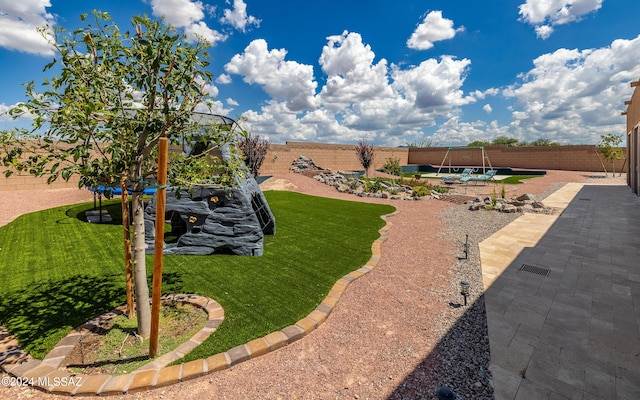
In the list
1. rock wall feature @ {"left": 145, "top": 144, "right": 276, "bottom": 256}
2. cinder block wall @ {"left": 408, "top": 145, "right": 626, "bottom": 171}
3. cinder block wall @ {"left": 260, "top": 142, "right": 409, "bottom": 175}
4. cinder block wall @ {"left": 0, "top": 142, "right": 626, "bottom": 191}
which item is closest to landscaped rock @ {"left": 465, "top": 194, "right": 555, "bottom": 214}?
rock wall feature @ {"left": 145, "top": 144, "right": 276, "bottom": 256}

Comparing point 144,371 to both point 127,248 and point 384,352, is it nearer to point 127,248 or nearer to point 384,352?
point 127,248

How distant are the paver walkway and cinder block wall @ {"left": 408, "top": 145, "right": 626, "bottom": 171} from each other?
25.1 meters

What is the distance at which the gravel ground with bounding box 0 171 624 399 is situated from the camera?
8.76ft

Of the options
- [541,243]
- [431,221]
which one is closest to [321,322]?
[541,243]

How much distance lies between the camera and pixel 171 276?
191 inches

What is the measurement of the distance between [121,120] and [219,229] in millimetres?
3339

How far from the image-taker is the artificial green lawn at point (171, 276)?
3.51 m

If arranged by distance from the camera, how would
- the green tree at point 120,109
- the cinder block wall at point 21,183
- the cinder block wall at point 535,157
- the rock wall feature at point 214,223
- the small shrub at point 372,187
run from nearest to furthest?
the green tree at point 120,109 → the rock wall feature at point 214,223 → the cinder block wall at point 21,183 → the small shrub at point 372,187 → the cinder block wall at point 535,157

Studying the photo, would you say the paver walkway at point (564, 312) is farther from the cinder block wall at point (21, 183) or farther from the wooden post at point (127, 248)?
the cinder block wall at point (21, 183)

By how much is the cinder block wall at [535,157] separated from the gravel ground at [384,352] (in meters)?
30.4

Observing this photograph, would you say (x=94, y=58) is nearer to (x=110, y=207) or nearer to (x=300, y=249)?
(x=300, y=249)

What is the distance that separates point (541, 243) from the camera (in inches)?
274

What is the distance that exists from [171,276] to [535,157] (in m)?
34.8

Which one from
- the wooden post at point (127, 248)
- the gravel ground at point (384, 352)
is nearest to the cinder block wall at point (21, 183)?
the wooden post at point (127, 248)
